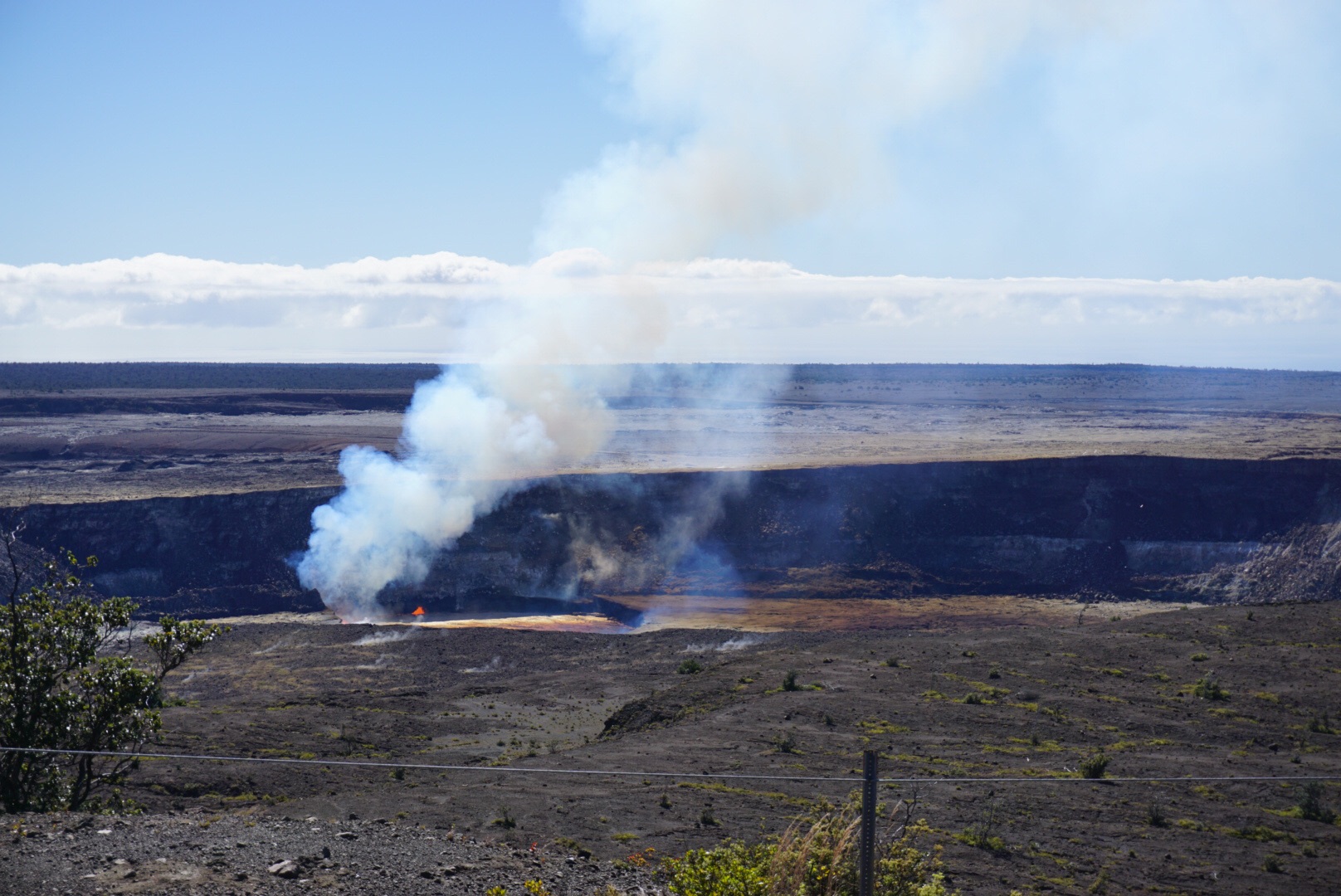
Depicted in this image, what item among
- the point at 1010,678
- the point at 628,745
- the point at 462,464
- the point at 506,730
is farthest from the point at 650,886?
the point at 462,464

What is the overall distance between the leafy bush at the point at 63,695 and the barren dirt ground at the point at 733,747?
2329 millimetres

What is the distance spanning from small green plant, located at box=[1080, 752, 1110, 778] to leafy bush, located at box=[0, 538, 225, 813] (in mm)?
17241

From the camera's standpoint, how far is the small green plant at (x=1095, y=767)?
73.0ft

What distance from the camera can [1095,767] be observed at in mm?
22297

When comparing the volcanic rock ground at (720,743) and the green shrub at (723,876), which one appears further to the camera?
the volcanic rock ground at (720,743)

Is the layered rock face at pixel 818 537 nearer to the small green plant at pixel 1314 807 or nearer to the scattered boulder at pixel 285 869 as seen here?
the small green plant at pixel 1314 807

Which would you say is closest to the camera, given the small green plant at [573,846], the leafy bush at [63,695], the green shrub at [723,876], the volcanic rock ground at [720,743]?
the green shrub at [723,876]

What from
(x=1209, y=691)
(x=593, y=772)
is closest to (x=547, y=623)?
(x=1209, y=691)

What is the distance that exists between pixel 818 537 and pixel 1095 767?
41.0 m

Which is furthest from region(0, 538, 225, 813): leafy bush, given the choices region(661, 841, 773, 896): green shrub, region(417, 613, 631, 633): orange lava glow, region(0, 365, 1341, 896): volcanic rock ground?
→ region(417, 613, 631, 633): orange lava glow

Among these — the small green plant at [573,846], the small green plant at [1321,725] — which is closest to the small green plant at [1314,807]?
the small green plant at [1321,725]

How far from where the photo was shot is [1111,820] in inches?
773

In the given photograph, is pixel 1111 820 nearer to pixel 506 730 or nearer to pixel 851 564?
pixel 506 730

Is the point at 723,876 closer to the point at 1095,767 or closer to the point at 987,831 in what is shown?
the point at 987,831
